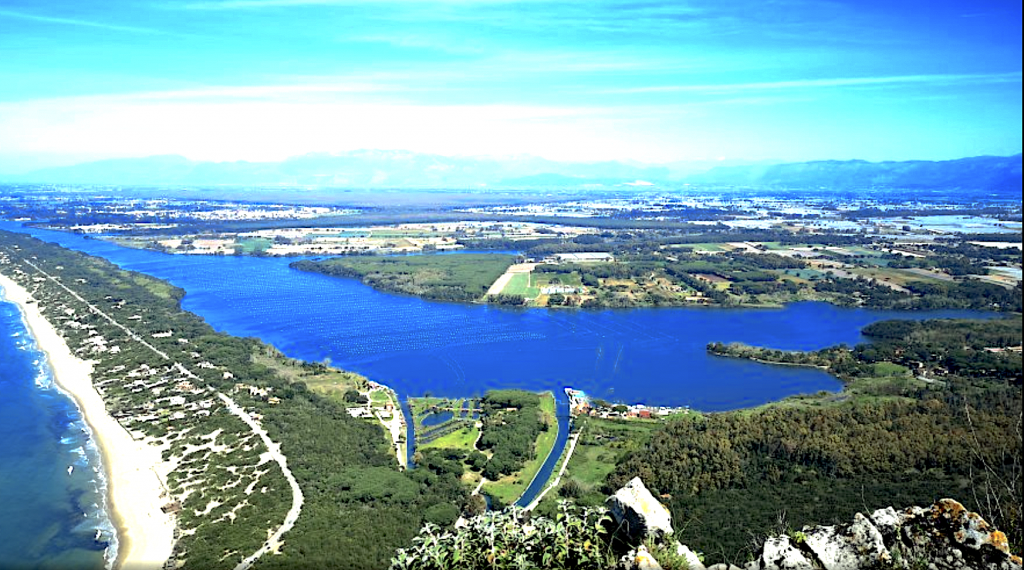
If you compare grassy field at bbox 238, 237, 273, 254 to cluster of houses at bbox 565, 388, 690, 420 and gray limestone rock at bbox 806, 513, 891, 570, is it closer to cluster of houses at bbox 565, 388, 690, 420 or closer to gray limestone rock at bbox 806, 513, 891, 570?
cluster of houses at bbox 565, 388, 690, 420

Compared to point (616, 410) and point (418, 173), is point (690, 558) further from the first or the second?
point (418, 173)

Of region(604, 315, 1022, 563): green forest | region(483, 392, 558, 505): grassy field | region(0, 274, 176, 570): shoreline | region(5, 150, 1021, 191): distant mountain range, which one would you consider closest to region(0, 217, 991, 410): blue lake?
region(604, 315, 1022, 563): green forest

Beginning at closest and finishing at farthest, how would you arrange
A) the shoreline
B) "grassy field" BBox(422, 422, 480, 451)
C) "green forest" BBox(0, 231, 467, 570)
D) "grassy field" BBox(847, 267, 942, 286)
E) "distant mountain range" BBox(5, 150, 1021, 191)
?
"green forest" BBox(0, 231, 467, 570)
the shoreline
"grassy field" BBox(422, 422, 480, 451)
"grassy field" BBox(847, 267, 942, 286)
"distant mountain range" BBox(5, 150, 1021, 191)

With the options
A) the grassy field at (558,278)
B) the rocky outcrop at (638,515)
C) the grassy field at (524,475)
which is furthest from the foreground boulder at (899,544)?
the grassy field at (558,278)

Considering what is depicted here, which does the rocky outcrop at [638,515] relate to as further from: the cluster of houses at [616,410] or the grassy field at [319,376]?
the grassy field at [319,376]

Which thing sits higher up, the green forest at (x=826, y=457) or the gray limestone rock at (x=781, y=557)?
the gray limestone rock at (x=781, y=557)

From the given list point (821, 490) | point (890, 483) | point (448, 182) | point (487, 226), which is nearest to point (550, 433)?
point (821, 490)

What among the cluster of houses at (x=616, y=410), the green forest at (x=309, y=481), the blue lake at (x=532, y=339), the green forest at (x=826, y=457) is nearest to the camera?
the green forest at (x=309, y=481)
